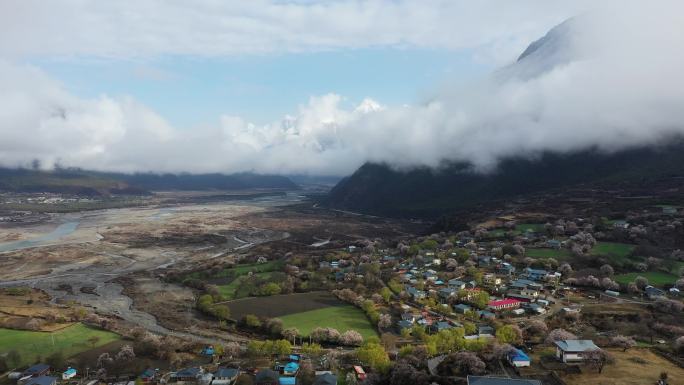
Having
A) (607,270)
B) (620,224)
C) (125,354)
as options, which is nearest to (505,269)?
(607,270)

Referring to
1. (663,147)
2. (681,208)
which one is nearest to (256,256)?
(681,208)

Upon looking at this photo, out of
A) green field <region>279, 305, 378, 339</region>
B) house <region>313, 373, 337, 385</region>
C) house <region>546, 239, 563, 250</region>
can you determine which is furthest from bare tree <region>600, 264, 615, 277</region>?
house <region>313, 373, 337, 385</region>

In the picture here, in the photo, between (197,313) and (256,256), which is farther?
(256,256)

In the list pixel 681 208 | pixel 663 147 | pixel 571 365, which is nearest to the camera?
pixel 571 365

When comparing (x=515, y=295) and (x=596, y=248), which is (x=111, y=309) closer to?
(x=515, y=295)

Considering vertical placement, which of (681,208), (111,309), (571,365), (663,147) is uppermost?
(663,147)

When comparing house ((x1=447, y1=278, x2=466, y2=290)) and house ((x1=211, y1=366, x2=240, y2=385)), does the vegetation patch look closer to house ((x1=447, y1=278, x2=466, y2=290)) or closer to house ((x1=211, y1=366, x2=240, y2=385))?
house ((x1=447, y1=278, x2=466, y2=290))
